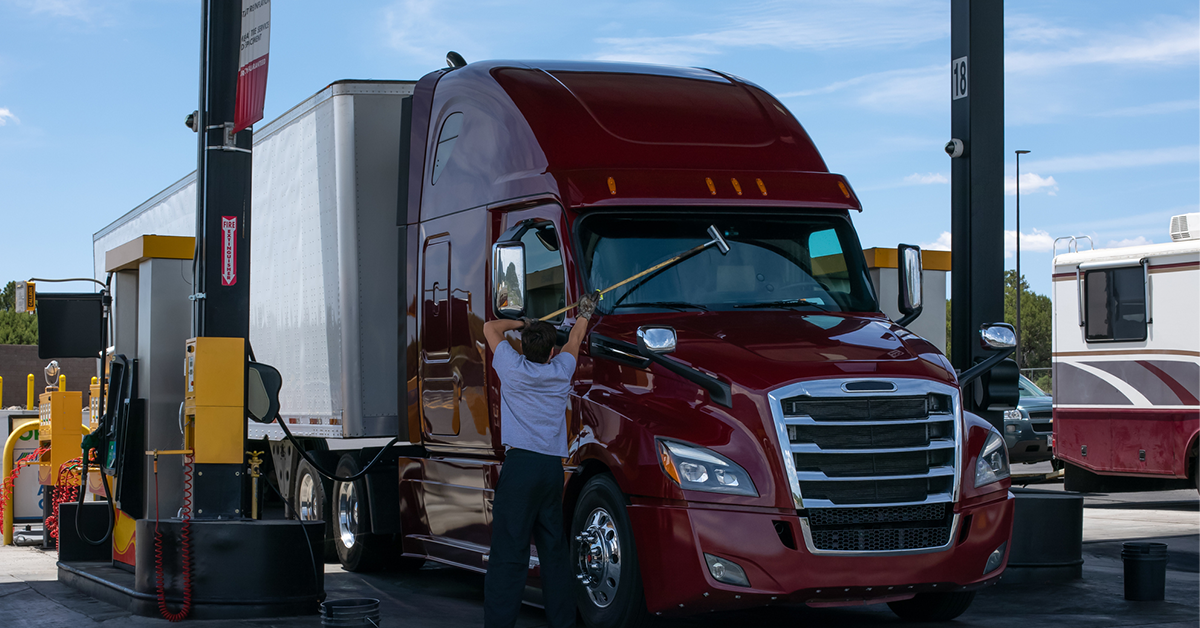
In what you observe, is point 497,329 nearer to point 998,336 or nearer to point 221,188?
point 221,188

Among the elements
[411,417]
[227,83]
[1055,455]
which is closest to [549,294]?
[411,417]

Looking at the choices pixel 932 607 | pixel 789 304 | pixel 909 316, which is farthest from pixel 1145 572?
pixel 789 304

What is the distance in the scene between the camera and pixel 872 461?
294 inches

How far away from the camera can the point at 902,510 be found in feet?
24.6

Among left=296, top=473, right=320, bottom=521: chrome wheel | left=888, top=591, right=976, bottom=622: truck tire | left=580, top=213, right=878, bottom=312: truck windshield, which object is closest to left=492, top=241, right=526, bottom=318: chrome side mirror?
left=580, top=213, right=878, bottom=312: truck windshield

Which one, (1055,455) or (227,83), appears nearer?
(227,83)

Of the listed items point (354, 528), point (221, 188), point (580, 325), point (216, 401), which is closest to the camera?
point (580, 325)

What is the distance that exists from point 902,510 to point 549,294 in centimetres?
256

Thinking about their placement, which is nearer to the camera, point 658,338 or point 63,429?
point 658,338

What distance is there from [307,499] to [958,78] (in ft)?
22.8

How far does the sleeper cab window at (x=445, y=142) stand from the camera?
1009 cm

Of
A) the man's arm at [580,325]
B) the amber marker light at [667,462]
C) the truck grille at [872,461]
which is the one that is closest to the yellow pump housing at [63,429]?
the man's arm at [580,325]

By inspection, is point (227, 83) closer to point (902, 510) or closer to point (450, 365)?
point (450, 365)

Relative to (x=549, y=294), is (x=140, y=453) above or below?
below
